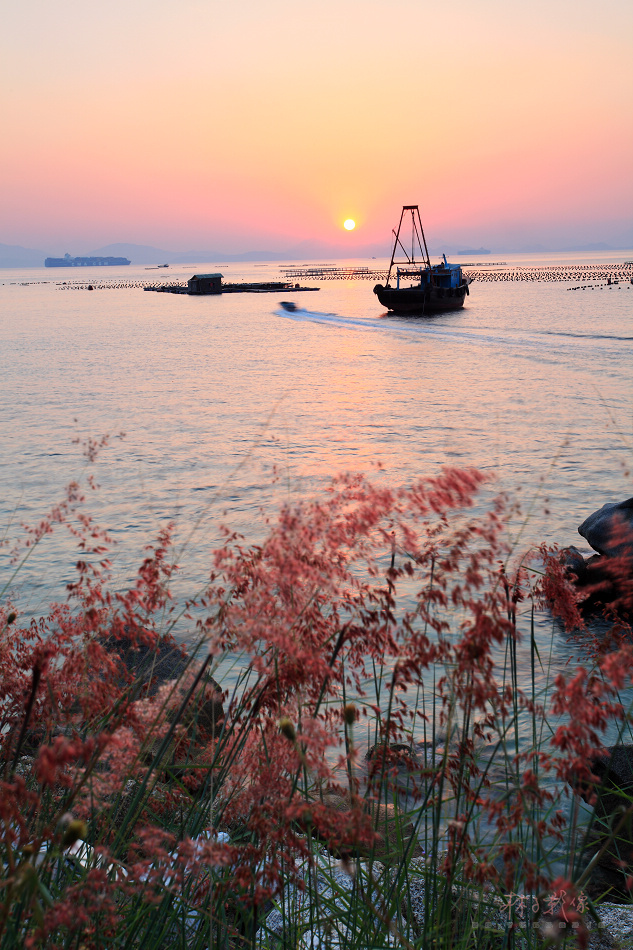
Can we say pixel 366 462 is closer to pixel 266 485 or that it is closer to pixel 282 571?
pixel 266 485

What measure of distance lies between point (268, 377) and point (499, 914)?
29374 millimetres

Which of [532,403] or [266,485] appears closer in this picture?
[266,485]

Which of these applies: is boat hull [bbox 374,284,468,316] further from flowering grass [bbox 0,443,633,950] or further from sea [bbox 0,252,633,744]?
flowering grass [bbox 0,443,633,950]

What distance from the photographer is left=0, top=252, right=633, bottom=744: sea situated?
11.8 metres

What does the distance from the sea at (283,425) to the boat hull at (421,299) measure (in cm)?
1437

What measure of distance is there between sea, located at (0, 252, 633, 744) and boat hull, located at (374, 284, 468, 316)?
566 inches

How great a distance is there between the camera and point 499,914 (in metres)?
3.17

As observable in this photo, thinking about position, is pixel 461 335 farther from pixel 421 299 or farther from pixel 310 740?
pixel 310 740

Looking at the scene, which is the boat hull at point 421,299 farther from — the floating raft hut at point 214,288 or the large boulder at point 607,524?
→ the large boulder at point 607,524

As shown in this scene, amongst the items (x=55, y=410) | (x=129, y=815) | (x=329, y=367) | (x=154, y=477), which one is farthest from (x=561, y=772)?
(x=329, y=367)

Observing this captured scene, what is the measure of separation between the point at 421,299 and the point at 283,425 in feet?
158

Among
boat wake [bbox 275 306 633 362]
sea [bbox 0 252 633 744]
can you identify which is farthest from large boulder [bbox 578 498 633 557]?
boat wake [bbox 275 306 633 362]

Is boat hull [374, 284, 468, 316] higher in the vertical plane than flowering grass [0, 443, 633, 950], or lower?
lower

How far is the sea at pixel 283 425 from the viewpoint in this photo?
464 inches
